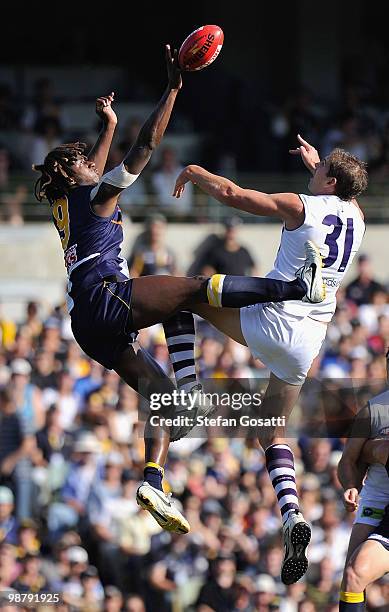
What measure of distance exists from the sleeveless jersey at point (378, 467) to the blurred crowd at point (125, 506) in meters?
2.65

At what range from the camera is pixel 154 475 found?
29.1ft

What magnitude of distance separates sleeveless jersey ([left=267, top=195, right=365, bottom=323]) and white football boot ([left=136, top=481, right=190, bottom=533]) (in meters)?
1.35

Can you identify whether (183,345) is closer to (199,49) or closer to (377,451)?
(377,451)

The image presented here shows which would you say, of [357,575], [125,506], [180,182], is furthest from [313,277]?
[125,506]

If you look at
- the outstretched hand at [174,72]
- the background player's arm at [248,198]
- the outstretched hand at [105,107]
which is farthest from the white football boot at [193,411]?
the outstretched hand at [174,72]

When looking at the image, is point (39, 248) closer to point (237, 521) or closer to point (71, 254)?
point (237, 521)

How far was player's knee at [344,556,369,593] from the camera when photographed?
8.73 m

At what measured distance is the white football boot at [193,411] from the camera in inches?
355

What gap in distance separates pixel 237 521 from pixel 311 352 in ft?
14.1

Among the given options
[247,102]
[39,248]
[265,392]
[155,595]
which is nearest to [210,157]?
[247,102]

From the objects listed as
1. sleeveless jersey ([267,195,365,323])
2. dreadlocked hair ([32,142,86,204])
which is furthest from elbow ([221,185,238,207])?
dreadlocked hair ([32,142,86,204])

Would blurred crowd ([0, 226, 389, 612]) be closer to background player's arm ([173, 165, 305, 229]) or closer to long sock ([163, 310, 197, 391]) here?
long sock ([163, 310, 197, 391])

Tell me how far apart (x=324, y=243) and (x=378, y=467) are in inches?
58.3

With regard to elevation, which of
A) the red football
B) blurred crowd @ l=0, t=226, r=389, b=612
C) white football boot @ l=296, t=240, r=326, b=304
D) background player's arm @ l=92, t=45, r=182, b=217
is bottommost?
blurred crowd @ l=0, t=226, r=389, b=612
